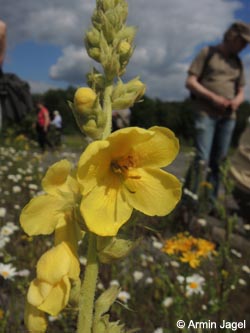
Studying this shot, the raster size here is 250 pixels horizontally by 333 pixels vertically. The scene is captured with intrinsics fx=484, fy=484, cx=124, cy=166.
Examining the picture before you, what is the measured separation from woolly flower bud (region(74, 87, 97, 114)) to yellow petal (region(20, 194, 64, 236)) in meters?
0.26

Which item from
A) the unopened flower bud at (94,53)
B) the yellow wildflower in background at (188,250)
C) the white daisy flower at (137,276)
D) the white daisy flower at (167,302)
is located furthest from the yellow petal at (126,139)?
the white daisy flower at (137,276)

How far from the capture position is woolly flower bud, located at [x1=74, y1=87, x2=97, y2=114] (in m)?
1.32

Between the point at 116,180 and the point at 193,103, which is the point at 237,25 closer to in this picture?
the point at 193,103

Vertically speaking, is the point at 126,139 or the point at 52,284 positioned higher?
the point at 126,139

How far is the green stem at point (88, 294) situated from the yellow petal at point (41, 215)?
115 mm

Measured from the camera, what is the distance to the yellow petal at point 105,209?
1248 millimetres

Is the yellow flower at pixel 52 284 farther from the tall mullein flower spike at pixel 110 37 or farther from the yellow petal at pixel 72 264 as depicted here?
the tall mullein flower spike at pixel 110 37

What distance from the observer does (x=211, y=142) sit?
5.72 metres

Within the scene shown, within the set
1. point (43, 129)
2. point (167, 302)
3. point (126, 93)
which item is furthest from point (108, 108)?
point (43, 129)

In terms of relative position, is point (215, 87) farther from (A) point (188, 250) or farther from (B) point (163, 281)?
(A) point (188, 250)

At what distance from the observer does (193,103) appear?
18.6 ft

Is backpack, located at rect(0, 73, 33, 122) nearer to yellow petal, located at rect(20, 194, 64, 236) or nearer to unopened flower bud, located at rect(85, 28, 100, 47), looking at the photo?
unopened flower bud, located at rect(85, 28, 100, 47)

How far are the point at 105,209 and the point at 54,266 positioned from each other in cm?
20

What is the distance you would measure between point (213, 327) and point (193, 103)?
145 inches
